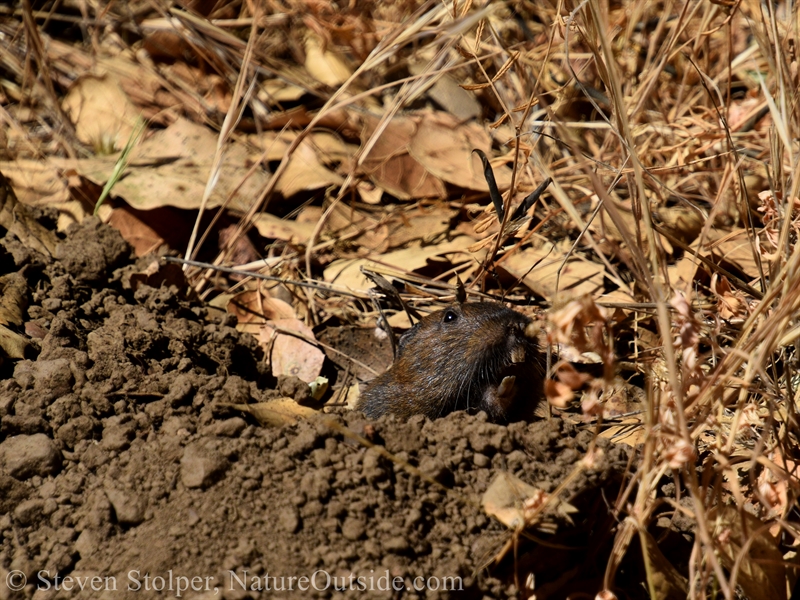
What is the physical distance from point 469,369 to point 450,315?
27 cm

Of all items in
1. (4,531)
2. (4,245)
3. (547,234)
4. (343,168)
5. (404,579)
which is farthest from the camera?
(343,168)

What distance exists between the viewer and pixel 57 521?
2219 millimetres

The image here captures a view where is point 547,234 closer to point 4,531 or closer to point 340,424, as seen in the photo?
point 340,424

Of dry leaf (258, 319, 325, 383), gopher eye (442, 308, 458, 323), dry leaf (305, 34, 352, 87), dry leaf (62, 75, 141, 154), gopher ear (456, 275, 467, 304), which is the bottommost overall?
dry leaf (258, 319, 325, 383)

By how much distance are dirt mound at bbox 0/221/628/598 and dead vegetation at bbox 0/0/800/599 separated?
0.37 m

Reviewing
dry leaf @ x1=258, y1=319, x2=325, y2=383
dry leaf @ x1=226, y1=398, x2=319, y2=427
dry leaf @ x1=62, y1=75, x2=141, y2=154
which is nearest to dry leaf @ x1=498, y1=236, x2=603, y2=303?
dry leaf @ x1=258, y1=319, x2=325, y2=383

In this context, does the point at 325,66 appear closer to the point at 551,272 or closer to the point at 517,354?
the point at 551,272

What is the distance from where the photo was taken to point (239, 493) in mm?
2213

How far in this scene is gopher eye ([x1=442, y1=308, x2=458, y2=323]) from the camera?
10.6ft

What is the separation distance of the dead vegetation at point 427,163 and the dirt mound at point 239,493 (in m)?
0.37

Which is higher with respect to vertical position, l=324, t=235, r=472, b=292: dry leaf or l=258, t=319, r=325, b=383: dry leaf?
l=324, t=235, r=472, b=292: dry leaf

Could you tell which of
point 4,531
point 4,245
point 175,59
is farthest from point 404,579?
point 175,59

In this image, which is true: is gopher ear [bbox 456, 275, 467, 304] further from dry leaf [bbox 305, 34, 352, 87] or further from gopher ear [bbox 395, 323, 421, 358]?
dry leaf [bbox 305, 34, 352, 87]

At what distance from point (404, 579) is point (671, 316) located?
1264mm
